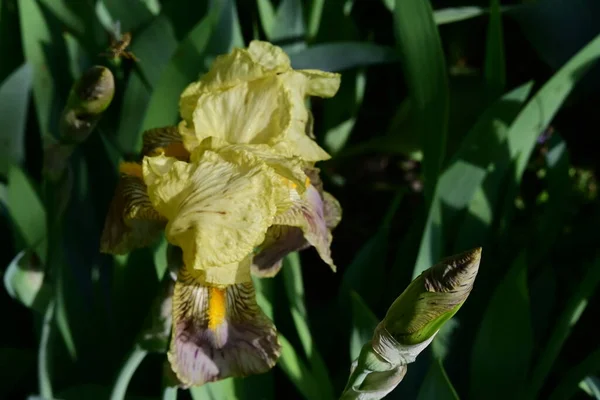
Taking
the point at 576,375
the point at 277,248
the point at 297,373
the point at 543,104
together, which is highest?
the point at 277,248

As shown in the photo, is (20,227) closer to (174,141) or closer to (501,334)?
(174,141)

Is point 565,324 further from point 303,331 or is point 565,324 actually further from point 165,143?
point 165,143

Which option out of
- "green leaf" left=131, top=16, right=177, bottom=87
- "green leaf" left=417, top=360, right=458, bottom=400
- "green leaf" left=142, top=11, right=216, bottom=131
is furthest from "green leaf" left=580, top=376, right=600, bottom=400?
"green leaf" left=131, top=16, right=177, bottom=87

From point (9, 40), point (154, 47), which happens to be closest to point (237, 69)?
point (154, 47)

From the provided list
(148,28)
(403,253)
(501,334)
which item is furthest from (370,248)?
(148,28)

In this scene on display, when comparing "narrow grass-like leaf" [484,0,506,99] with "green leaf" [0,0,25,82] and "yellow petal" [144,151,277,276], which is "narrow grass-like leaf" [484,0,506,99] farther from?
"green leaf" [0,0,25,82]

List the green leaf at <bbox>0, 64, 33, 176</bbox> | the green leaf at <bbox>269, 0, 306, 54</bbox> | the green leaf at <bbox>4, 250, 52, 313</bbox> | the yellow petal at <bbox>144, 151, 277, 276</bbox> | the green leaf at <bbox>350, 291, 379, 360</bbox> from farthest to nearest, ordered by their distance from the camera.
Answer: the green leaf at <bbox>269, 0, 306, 54</bbox> < the green leaf at <bbox>0, 64, 33, 176</bbox> < the green leaf at <bbox>350, 291, 379, 360</bbox> < the green leaf at <bbox>4, 250, 52, 313</bbox> < the yellow petal at <bbox>144, 151, 277, 276</bbox>
